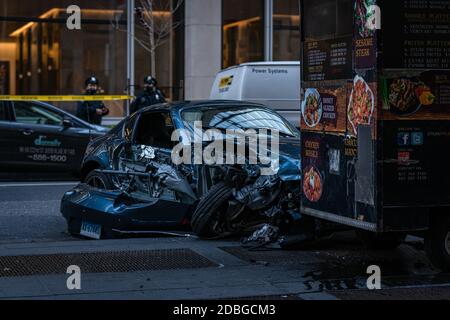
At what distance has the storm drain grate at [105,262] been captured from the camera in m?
7.65

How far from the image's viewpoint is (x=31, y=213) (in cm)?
1169

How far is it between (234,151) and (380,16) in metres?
2.89

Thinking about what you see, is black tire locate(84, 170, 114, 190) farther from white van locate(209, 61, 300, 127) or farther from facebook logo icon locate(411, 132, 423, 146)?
white van locate(209, 61, 300, 127)

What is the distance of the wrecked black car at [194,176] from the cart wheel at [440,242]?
1.61m

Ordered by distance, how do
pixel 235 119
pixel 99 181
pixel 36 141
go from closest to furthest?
pixel 235 119 < pixel 99 181 < pixel 36 141

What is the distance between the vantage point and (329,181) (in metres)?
7.94

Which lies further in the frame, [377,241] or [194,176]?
[194,176]

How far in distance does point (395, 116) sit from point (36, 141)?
9.93m

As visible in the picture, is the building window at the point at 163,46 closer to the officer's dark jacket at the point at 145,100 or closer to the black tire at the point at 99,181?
the officer's dark jacket at the point at 145,100

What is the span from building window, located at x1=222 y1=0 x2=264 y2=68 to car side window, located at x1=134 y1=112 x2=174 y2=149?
12718 millimetres

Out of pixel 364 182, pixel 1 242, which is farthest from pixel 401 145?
pixel 1 242

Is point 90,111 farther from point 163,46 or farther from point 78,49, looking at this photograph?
point 163,46

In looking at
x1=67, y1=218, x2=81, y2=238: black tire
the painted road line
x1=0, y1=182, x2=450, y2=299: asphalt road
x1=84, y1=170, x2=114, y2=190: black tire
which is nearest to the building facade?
the painted road line

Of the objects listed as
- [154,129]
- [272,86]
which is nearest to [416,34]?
[154,129]
